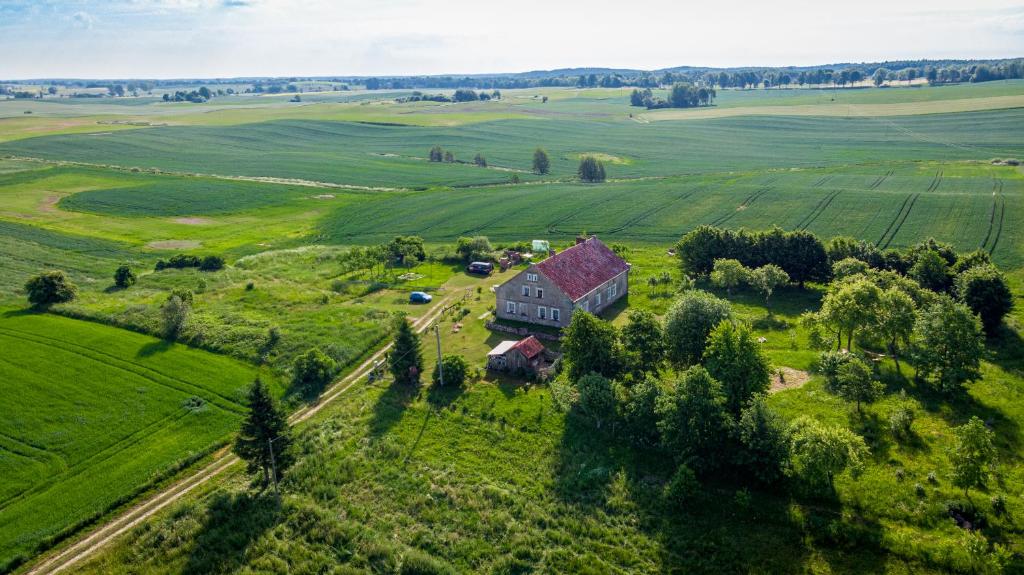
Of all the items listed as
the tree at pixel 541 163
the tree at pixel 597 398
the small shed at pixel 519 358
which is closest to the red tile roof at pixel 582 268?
the small shed at pixel 519 358

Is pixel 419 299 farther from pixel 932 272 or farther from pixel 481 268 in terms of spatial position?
pixel 932 272

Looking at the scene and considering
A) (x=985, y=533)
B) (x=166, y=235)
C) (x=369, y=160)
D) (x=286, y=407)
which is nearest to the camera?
(x=985, y=533)

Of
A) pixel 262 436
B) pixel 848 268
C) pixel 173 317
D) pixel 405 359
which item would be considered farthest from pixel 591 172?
pixel 262 436

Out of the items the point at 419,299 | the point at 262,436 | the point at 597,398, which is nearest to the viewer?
the point at 262,436

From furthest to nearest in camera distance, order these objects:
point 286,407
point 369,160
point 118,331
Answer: point 369,160, point 118,331, point 286,407

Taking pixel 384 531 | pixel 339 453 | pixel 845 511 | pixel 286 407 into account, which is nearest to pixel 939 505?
pixel 845 511

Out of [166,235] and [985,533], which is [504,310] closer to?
[985,533]

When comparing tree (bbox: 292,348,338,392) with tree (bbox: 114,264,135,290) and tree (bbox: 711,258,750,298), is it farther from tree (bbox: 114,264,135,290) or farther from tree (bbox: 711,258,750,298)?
tree (bbox: 711,258,750,298)
